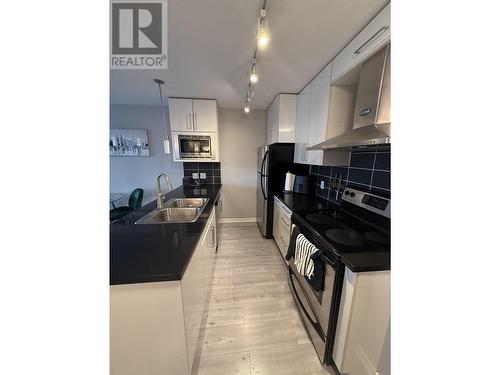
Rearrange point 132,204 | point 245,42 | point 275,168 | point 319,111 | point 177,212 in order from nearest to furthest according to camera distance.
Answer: point 245,42
point 319,111
point 177,212
point 275,168
point 132,204

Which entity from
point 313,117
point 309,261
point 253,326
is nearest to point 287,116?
point 313,117

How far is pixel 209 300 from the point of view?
170cm

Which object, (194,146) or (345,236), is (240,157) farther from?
(345,236)

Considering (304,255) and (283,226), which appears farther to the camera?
(283,226)

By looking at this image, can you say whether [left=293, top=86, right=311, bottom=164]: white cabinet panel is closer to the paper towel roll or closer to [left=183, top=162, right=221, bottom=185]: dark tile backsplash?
the paper towel roll

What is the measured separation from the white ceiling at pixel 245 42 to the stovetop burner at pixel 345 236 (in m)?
1.46

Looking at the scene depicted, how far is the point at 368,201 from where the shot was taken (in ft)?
4.78

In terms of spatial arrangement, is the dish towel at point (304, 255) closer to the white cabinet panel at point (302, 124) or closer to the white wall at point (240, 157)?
the white cabinet panel at point (302, 124)

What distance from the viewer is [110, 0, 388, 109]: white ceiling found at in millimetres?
1075

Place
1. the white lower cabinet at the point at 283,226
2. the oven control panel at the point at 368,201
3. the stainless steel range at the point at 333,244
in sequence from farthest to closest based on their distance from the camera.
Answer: the white lower cabinet at the point at 283,226 → the oven control panel at the point at 368,201 → the stainless steel range at the point at 333,244

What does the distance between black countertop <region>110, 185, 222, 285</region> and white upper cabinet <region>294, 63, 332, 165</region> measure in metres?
1.50

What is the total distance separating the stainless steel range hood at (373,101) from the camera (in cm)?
105

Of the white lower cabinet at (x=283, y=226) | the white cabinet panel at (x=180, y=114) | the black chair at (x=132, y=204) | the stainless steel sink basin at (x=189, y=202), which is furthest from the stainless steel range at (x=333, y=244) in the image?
the black chair at (x=132, y=204)

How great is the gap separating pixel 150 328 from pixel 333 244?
3.61ft
